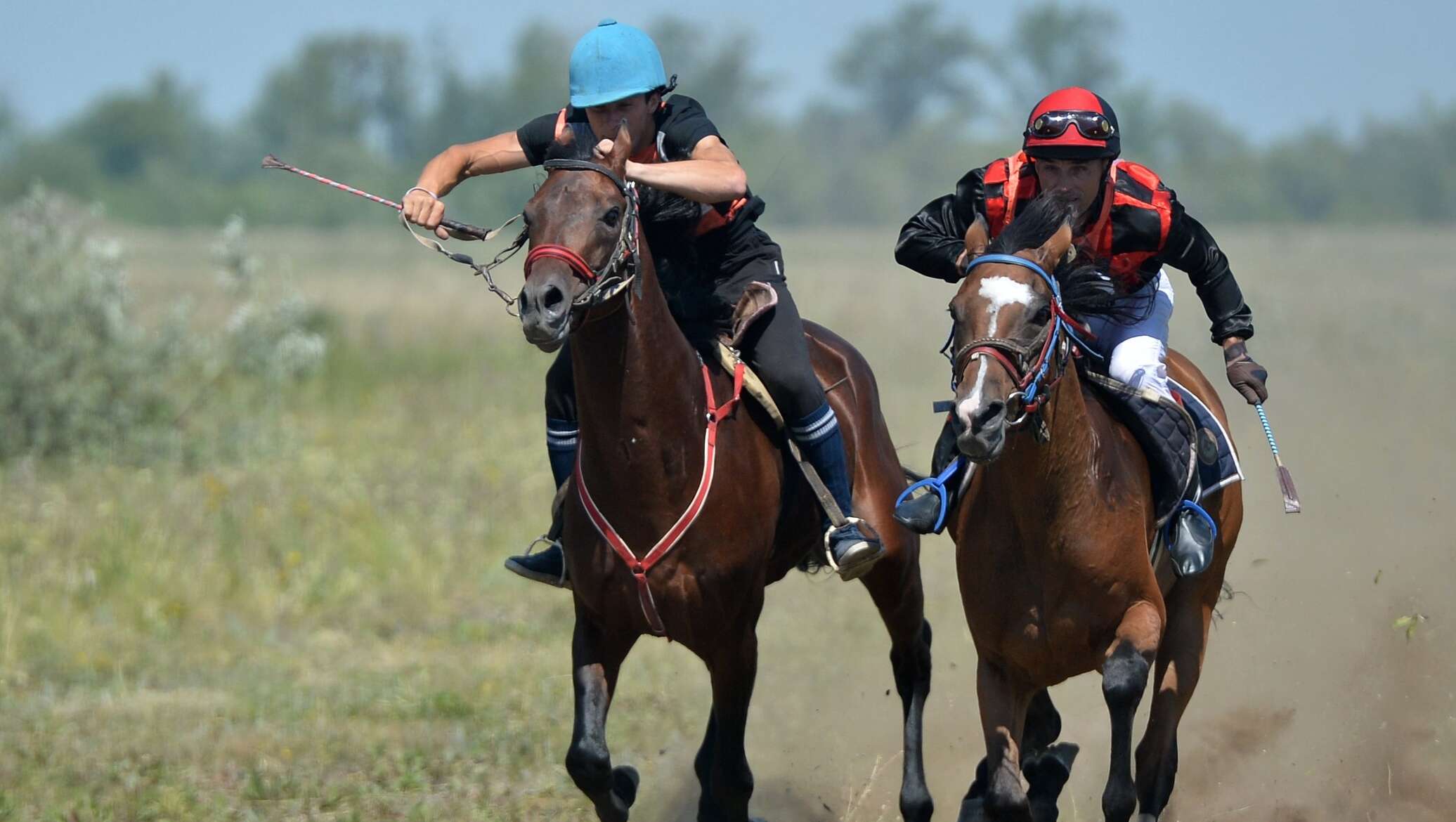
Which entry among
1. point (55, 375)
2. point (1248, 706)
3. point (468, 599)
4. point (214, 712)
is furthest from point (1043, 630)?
point (55, 375)

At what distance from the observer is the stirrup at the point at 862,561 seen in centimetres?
673

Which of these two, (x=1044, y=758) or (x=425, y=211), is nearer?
(x=425, y=211)

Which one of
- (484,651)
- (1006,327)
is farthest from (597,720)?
(484,651)

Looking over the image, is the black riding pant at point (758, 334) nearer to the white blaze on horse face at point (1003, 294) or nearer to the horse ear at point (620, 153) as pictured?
the horse ear at point (620, 153)

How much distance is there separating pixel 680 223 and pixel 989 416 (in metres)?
2.06

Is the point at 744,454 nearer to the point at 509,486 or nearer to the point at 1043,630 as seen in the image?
the point at 1043,630

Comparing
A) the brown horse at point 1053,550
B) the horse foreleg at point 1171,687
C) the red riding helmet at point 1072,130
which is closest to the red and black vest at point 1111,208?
the red riding helmet at point 1072,130

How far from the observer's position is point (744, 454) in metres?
6.41

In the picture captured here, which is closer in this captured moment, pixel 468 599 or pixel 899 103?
pixel 468 599

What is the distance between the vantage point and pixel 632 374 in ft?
19.4

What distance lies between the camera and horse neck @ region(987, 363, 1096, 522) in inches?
218

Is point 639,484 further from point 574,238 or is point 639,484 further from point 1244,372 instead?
point 1244,372

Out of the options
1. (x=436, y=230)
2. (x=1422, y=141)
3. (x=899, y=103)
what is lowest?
(x=1422, y=141)

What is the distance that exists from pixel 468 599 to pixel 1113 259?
7.14 meters
